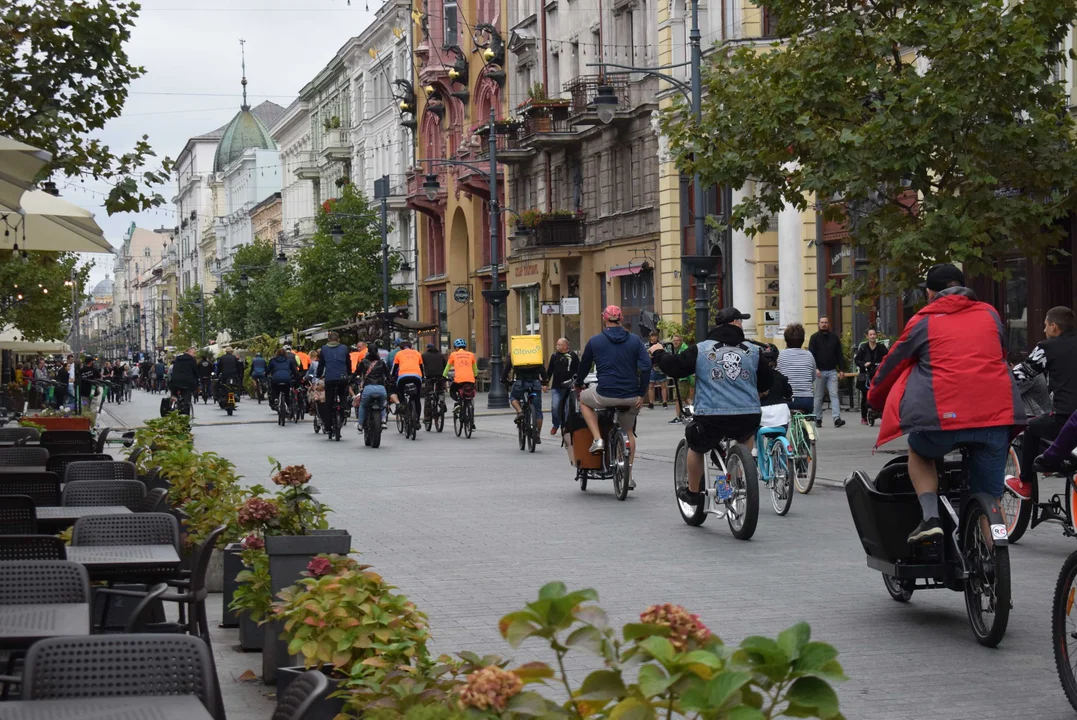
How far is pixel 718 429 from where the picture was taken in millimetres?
13883

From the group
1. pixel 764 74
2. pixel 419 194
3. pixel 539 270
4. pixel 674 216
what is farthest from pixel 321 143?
pixel 764 74

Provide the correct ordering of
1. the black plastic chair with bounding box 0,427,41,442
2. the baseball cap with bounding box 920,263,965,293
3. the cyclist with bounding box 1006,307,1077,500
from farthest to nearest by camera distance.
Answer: the black plastic chair with bounding box 0,427,41,442
the cyclist with bounding box 1006,307,1077,500
the baseball cap with bounding box 920,263,965,293

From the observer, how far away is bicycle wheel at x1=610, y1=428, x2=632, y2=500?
17.1 meters

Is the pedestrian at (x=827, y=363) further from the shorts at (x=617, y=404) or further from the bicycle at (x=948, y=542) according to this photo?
the bicycle at (x=948, y=542)

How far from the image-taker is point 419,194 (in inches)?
2739

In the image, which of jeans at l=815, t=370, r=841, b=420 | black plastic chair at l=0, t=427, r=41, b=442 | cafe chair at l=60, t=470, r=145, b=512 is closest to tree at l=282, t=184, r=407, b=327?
jeans at l=815, t=370, r=841, b=420

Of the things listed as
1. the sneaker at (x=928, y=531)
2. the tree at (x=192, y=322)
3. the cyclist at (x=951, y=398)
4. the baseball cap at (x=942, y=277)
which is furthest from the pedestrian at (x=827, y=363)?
the tree at (x=192, y=322)

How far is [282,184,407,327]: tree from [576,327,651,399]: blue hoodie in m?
54.8

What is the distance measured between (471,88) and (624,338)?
49432mm

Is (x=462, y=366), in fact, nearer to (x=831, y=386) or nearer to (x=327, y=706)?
(x=831, y=386)

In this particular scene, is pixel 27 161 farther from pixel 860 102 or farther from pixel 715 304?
pixel 715 304

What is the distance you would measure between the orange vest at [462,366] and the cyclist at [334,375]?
1.92m

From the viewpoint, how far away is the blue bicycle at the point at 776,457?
1555 cm

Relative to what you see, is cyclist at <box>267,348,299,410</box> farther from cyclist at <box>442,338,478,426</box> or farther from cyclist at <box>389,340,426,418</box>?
cyclist at <box>442,338,478,426</box>
